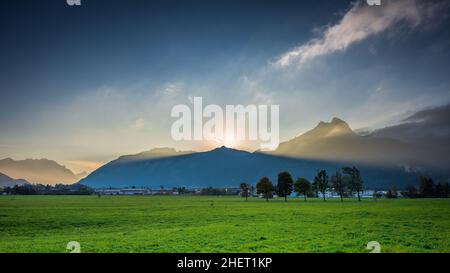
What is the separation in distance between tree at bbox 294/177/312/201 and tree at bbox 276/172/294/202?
132 cm

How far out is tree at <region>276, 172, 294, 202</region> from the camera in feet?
267

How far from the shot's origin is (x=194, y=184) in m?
153

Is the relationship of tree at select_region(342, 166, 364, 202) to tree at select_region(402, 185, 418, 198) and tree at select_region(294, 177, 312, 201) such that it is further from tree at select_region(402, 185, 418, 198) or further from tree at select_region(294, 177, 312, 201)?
tree at select_region(402, 185, 418, 198)

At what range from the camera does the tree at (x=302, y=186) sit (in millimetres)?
81750

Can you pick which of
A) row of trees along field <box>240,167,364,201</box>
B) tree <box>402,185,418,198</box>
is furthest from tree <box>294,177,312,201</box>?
tree <box>402,185,418,198</box>

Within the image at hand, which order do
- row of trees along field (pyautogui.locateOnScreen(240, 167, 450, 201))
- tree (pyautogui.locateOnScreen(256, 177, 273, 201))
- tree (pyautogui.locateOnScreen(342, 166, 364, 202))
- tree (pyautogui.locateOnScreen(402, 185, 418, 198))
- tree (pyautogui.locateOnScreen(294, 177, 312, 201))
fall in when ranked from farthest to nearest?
tree (pyautogui.locateOnScreen(402, 185, 418, 198)), tree (pyautogui.locateOnScreen(256, 177, 273, 201)), tree (pyautogui.locateOnScreen(294, 177, 312, 201)), row of trees along field (pyautogui.locateOnScreen(240, 167, 450, 201)), tree (pyautogui.locateOnScreen(342, 166, 364, 202))

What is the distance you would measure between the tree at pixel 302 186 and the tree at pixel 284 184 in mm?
1320

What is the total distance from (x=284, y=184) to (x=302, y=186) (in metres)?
4.60

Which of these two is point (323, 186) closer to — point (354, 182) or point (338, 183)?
point (338, 183)
